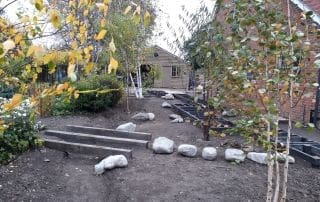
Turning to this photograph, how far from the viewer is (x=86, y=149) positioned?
20.6 ft

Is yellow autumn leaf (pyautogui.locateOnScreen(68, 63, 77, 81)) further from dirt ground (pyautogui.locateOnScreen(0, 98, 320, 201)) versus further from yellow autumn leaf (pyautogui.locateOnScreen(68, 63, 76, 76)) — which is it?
dirt ground (pyautogui.locateOnScreen(0, 98, 320, 201))

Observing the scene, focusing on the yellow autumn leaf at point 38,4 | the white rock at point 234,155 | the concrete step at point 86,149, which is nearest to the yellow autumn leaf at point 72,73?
the yellow autumn leaf at point 38,4

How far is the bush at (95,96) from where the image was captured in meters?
10.7

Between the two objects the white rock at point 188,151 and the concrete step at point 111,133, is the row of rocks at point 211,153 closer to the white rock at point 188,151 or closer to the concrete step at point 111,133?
the white rock at point 188,151

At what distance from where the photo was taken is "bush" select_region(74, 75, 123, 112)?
1070cm

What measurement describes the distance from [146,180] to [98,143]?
6.87 feet

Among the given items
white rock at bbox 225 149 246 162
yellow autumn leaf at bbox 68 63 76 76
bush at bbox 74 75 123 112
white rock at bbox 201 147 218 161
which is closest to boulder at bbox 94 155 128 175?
white rock at bbox 201 147 218 161

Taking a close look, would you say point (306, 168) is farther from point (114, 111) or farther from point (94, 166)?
point (114, 111)

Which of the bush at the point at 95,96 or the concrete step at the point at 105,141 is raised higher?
the bush at the point at 95,96

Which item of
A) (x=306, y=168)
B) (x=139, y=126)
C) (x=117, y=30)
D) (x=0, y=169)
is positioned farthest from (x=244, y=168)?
(x=117, y=30)

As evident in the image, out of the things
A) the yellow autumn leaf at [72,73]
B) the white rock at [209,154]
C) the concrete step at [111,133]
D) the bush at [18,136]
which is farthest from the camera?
the concrete step at [111,133]

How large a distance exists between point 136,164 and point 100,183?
0.75 metres

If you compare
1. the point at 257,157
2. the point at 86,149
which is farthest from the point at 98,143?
the point at 257,157

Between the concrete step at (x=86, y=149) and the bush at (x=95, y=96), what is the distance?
3.85m
